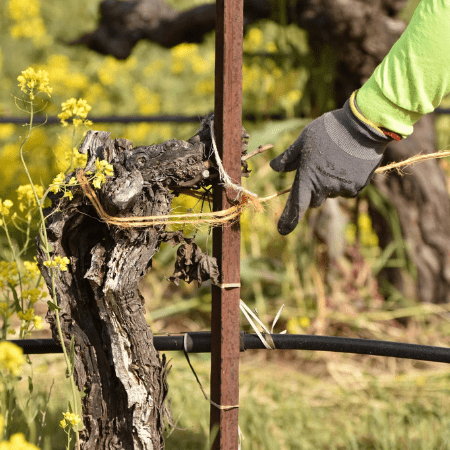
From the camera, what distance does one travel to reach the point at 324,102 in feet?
8.60

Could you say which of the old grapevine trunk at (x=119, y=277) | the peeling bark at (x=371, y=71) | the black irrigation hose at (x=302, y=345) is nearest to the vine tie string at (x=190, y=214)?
the old grapevine trunk at (x=119, y=277)

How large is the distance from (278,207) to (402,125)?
1.58 meters

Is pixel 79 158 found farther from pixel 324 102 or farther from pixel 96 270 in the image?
pixel 324 102

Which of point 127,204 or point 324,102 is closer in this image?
point 127,204

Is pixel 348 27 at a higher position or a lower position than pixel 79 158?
higher

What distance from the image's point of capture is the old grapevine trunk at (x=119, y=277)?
104 cm

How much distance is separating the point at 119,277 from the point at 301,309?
64.3 inches

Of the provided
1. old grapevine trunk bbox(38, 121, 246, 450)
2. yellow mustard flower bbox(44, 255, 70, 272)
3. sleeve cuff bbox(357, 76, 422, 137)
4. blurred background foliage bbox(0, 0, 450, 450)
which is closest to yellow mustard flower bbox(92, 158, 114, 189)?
old grapevine trunk bbox(38, 121, 246, 450)

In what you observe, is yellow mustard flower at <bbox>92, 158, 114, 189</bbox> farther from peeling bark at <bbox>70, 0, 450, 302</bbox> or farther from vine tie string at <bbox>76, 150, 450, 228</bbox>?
peeling bark at <bbox>70, 0, 450, 302</bbox>

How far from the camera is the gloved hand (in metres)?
1.15

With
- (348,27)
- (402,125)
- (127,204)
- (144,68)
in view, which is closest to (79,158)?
(127,204)

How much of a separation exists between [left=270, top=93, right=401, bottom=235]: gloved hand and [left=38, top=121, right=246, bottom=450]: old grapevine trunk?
0.20 m

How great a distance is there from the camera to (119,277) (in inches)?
41.6

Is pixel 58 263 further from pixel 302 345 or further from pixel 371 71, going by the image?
pixel 371 71
